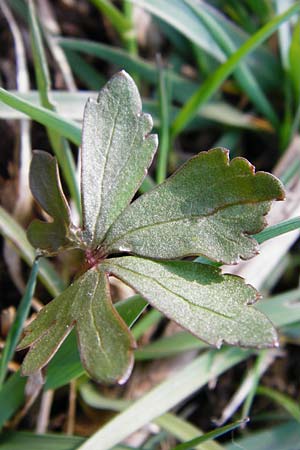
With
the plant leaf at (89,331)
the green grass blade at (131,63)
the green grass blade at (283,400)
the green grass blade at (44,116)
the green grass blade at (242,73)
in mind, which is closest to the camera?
the plant leaf at (89,331)

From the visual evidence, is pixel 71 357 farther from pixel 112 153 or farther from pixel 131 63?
pixel 131 63

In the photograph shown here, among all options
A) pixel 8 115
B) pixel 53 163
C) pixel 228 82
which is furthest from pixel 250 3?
pixel 53 163

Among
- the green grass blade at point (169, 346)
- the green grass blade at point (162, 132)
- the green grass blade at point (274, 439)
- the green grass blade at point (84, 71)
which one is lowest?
the green grass blade at point (274, 439)

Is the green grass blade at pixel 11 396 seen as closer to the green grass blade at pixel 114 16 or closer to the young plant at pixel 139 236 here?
the young plant at pixel 139 236

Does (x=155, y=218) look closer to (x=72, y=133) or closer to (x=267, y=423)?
(x=72, y=133)

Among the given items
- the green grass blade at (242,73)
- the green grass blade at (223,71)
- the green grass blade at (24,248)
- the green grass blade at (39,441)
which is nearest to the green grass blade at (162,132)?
the green grass blade at (223,71)

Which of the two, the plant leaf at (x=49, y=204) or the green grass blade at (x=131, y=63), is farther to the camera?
the green grass blade at (x=131, y=63)
